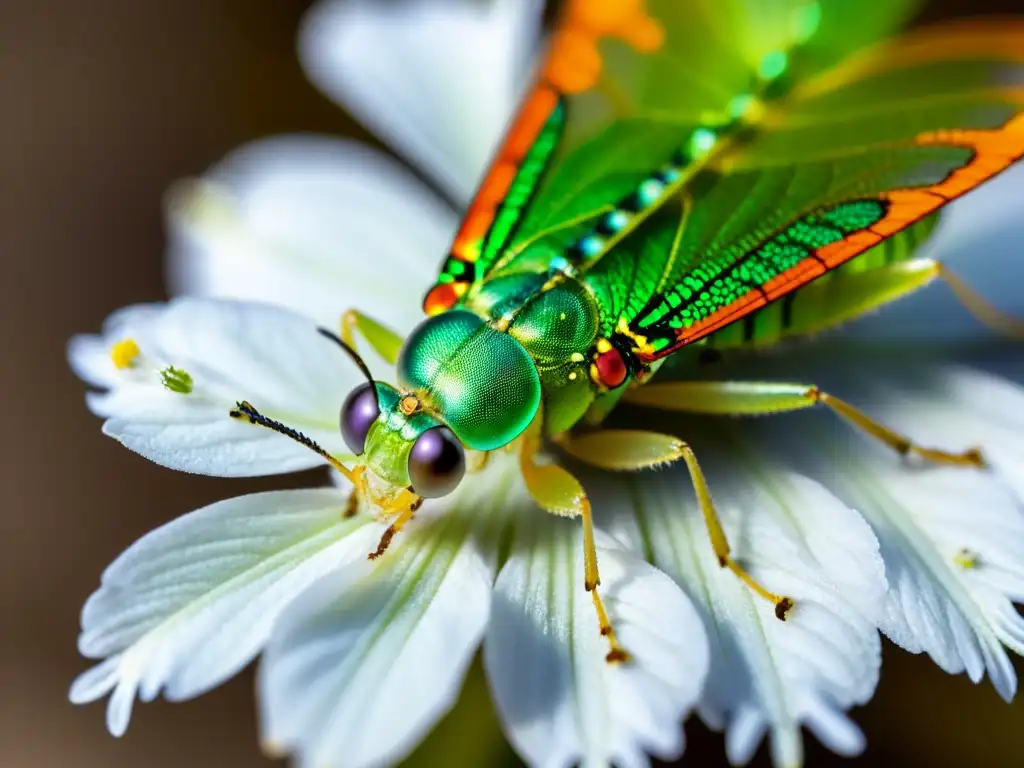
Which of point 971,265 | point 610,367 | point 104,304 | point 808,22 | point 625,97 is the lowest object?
point 104,304

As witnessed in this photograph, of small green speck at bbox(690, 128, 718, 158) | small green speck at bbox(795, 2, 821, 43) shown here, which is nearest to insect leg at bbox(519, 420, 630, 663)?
small green speck at bbox(690, 128, 718, 158)

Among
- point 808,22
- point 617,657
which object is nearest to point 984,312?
point 808,22

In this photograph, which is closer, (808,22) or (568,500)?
(568,500)

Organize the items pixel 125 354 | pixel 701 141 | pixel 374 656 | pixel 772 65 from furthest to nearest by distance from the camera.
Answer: pixel 772 65, pixel 701 141, pixel 125 354, pixel 374 656

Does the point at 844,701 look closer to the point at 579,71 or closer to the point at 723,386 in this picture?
the point at 723,386

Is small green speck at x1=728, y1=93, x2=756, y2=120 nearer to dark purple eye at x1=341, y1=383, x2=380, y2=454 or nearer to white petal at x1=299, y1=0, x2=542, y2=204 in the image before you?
white petal at x1=299, y1=0, x2=542, y2=204

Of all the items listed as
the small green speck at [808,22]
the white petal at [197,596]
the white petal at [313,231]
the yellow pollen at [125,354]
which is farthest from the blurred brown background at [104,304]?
the small green speck at [808,22]

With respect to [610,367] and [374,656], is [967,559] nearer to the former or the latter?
[610,367]

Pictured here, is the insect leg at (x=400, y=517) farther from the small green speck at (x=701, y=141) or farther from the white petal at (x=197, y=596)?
the small green speck at (x=701, y=141)
